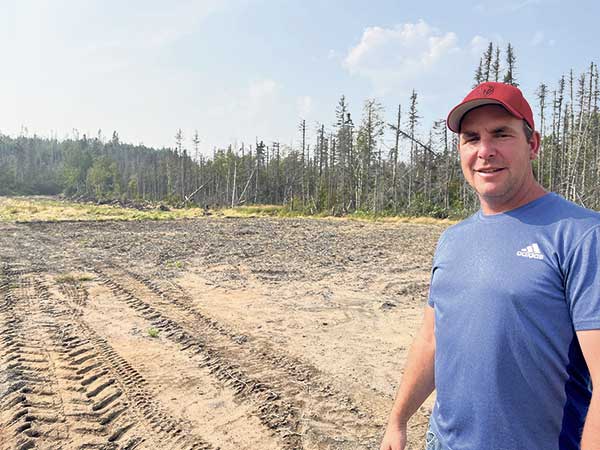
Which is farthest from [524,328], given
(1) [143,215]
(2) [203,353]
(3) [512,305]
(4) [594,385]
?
(1) [143,215]

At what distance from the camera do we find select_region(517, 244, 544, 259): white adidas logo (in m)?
1.38

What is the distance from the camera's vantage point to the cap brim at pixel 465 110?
155cm

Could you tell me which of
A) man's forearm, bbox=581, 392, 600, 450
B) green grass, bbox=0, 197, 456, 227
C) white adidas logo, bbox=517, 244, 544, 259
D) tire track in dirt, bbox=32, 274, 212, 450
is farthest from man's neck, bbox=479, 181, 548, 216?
green grass, bbox=0, 197, 456, 227

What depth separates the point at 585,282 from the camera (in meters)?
1.24

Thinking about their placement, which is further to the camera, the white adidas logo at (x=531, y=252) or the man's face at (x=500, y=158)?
the man's face at (x=500, y=158)

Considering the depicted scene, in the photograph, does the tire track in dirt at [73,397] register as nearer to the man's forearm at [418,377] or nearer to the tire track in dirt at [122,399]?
the tire track in dirt at [122,399]

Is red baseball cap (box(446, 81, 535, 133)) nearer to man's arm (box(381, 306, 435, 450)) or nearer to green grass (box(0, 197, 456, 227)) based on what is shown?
man's arm (box(381, 306, 435, 450))

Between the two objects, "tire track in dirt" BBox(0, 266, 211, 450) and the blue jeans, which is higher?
the blue jeans

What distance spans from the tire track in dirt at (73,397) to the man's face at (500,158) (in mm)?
3051

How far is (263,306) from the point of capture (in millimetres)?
7648

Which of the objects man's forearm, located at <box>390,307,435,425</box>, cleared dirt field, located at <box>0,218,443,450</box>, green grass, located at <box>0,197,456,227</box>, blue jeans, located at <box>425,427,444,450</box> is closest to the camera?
blue jeans, located at <box>425,427,444,450</box>

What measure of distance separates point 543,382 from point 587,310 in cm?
27

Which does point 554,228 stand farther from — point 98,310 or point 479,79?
point 479,79

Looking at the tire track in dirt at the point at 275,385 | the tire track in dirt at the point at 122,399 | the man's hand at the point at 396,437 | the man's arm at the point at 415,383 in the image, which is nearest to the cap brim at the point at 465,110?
the man's arm at the point at 415,383
